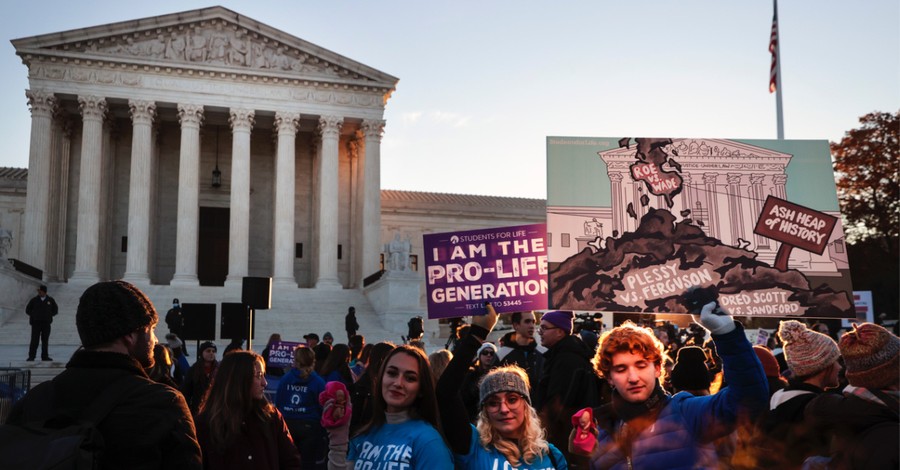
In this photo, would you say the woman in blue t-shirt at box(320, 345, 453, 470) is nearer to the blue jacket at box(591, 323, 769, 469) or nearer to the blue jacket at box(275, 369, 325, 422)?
the blue jacket at box(591, 323, 769, 469)

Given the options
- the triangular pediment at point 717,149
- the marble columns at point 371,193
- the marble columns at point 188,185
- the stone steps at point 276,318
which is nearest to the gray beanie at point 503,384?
the triangular pediment at point 717,149

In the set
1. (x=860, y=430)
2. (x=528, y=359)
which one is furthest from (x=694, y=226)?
(x=860, y=430)

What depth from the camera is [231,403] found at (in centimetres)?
512

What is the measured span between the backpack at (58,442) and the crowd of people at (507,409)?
0.14 ft

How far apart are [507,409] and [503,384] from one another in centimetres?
12

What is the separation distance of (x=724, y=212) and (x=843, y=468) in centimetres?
512

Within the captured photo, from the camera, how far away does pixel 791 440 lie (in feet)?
14.6

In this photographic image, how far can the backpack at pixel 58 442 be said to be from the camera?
9.18 feet

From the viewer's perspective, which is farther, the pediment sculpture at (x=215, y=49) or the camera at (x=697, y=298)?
the pediment sculpture at (x=215, y=49)

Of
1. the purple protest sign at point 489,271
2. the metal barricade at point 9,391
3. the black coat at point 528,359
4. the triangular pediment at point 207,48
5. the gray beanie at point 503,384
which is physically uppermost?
the triangular pediment at point 207,48

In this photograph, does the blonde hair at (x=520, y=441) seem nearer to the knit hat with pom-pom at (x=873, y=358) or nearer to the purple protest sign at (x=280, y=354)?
the knit hat with pom-pom at (x=873, y=358)

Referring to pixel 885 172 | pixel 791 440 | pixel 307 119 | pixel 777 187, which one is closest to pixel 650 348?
pixel 791 440

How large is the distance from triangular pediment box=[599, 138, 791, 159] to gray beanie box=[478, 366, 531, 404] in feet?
15.6

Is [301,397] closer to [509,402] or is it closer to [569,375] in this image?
[569,375]
